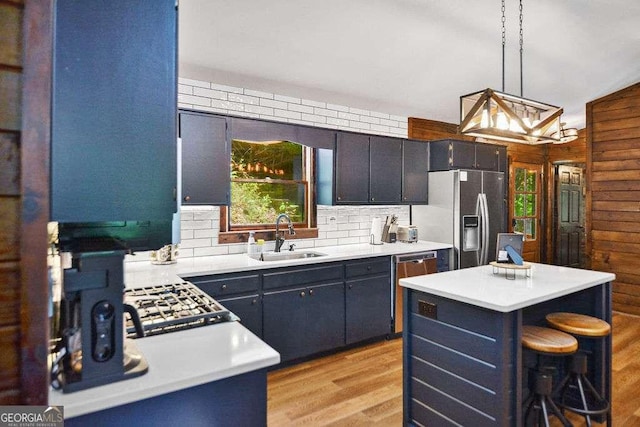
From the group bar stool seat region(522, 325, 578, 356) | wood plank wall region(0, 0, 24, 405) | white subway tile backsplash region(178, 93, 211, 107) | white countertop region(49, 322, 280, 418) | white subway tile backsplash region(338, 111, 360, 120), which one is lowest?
bar stool seat region(522, 325, 578, 356)

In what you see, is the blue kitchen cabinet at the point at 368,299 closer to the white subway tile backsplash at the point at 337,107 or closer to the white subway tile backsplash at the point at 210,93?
the white subway tile backsplash at the point at 337,107

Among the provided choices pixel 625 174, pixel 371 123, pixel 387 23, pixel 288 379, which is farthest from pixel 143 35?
pixel 625 174

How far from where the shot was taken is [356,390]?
291 centimetres

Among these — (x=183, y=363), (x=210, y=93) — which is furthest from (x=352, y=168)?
(x=183, y=363)

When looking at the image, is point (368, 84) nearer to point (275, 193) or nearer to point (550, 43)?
point (275, 193)

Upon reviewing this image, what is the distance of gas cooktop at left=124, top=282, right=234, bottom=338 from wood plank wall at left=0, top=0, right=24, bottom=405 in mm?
676

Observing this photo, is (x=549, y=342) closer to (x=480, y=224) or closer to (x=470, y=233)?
(x=470, y=233)

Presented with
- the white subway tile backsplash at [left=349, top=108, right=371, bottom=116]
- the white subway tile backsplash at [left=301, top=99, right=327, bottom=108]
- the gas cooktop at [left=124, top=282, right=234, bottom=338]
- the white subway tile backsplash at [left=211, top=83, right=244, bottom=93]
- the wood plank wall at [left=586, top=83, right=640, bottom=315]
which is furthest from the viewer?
the wood plank wall at [left=586, top=83, right=640, bottom=315]

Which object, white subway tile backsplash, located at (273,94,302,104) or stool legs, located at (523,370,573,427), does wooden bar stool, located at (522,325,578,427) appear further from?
white subway tile backsplash, located at (273,94,302,104)

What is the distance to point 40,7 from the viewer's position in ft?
2.76

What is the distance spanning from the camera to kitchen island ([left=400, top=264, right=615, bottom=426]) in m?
1.93

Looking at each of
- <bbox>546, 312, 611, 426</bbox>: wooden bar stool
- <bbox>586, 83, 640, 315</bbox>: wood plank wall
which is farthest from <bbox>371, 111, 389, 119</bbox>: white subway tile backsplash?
<bbox>546, 312, 611, 426</bbox>: wooden bar stool

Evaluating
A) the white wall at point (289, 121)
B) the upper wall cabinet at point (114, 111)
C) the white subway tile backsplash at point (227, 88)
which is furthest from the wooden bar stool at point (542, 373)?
the white subway tile backsplash at point (227, 88)

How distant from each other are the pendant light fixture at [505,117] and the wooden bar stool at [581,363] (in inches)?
48.3
